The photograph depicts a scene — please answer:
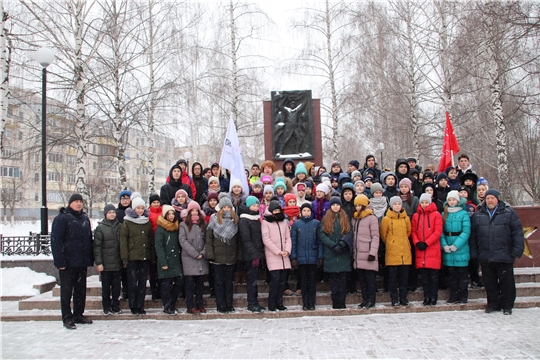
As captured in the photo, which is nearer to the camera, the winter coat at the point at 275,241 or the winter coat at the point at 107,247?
the winter coat at the point at 275,241

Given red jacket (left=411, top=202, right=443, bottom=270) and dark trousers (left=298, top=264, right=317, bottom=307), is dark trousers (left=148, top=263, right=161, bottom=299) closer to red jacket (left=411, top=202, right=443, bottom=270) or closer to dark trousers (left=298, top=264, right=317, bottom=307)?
dark trousers (left=298, top=264, right=317, bottom=307)

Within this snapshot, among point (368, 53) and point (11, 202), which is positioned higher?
point (368, 53)

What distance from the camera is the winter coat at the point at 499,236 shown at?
6.71m

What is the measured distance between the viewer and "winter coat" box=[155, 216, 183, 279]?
7059 millimetres

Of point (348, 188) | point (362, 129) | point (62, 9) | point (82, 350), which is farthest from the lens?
point (362, 129)

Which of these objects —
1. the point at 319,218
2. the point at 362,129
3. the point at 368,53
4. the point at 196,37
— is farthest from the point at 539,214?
the point at 362,129

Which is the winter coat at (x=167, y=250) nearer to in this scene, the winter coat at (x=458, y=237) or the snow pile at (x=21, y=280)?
the winter coat at (x=458, y=237)

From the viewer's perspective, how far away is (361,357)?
5055 millimetres

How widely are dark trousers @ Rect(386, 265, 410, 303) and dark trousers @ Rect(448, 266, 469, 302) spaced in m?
0.76

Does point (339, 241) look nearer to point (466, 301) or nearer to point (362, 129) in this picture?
point (466, 301)

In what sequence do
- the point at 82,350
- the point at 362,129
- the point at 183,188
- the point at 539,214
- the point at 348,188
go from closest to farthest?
the point at 82,350 < the point at 348,188 < the point at 183,188 < the point at 539,214 < the point at 362,129

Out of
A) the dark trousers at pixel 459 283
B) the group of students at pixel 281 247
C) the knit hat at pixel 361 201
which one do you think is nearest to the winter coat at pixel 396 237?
the group of students at pixel 281 247

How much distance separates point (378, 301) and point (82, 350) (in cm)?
452

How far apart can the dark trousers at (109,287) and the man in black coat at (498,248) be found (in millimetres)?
5638
